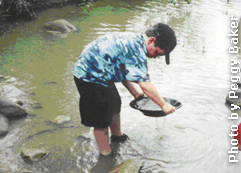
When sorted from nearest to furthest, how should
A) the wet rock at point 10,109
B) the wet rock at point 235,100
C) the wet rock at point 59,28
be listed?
the wet rock at point 10,109 < the wet rock at point 235,100 < the wet rock at point 59,28

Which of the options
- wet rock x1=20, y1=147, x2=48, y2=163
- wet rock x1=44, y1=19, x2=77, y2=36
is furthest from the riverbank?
wet rock x1=20, y1=147, x2=48, y2=163

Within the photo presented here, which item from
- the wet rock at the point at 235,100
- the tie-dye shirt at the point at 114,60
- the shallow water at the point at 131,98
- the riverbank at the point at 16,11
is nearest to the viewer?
the tie-dye shirt at the point at 114,60

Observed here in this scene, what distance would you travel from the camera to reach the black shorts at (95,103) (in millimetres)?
2893

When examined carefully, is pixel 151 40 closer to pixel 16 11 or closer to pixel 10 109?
pixel 10 109

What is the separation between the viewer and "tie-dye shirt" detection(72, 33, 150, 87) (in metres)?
2.64

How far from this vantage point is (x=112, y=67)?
2.79 m

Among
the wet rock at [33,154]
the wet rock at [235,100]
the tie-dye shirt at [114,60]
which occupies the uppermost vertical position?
the tie-dye shirt at [114,60]

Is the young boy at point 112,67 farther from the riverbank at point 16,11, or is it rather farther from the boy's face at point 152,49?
the riverbank at point 16,11

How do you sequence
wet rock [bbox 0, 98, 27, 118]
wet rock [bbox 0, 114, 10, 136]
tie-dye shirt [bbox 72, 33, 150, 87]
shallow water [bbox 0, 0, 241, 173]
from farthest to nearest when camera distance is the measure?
wet rock [bbox 0, 98, 27, 118]
wet rock [bbox 0, 114, 10, 136]
shallow water [bbox 0, 0, 241, 173]
tie-dye shirt [bbox 72, 33, 150, 87]

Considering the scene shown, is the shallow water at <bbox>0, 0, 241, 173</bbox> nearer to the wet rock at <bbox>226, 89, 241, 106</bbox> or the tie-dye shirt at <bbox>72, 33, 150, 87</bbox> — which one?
the wet rock at <bbox>226, 89, 241, 106</bbox>

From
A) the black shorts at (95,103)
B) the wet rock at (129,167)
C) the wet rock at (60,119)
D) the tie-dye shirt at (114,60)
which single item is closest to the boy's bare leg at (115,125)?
the black shorts at (95,103)

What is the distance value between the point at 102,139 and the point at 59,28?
5.77 m

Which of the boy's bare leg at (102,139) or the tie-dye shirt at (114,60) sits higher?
the tie-dye shirt at (114,60)

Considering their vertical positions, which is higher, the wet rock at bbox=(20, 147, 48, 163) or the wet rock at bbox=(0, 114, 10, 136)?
the wet rock at bbox=(0, 114, 10, 136)
